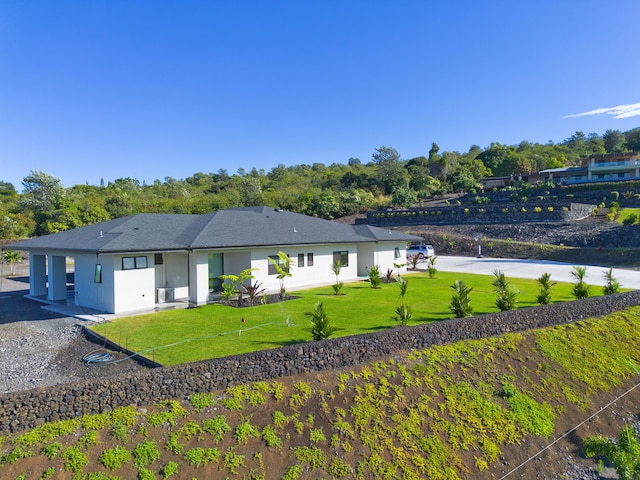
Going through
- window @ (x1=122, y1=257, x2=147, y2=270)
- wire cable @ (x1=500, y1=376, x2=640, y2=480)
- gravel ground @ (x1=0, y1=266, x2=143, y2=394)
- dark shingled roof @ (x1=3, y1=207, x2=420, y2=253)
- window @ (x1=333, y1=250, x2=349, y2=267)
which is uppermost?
dark shingled roof @ (x1=3, y1=207, x2=420, y2=253)

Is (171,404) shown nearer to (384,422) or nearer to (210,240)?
(384,422)

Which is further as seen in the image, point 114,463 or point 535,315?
point 535,315

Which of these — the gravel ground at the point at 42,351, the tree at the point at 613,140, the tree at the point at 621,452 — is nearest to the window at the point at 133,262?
the gravel ground at the point at 42,351

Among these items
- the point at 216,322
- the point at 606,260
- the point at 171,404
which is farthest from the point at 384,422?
the point at 606,260

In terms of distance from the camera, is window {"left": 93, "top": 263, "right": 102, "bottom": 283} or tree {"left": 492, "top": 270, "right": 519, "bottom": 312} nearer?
tree {"left": 492, "top": 270, "right": 519, "bottom": 312}

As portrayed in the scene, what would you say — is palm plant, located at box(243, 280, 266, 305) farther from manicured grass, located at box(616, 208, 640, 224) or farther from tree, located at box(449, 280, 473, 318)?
manicured grass, located at box(616, 208, 640, 224)

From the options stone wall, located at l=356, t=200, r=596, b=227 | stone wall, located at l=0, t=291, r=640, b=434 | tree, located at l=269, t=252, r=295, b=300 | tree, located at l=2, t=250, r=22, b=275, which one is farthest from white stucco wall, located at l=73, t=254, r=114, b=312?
stone wall, located at l=356, t=200, r=596, b=227

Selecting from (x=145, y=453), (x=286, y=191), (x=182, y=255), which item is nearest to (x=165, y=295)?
(x=182, y=255)
